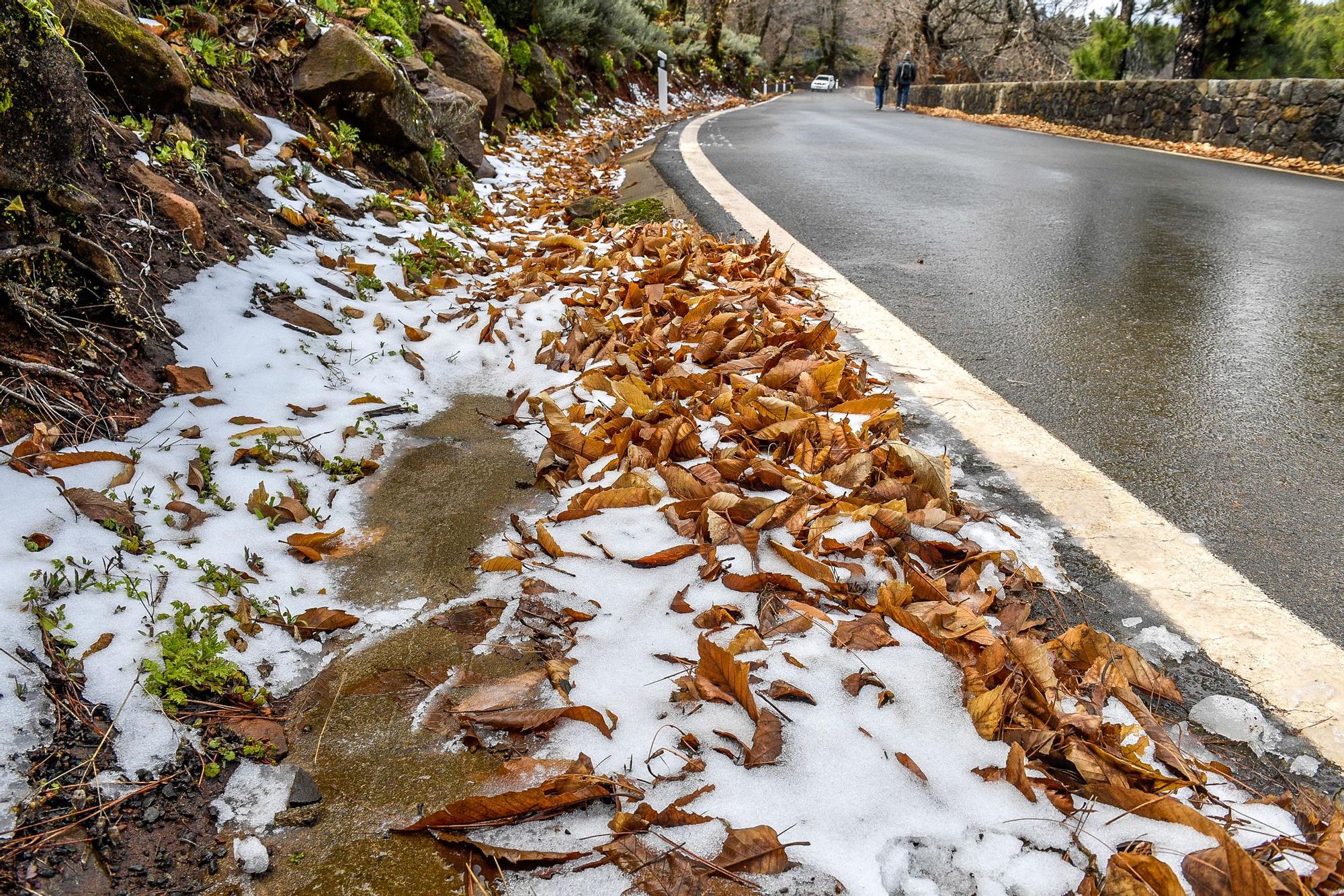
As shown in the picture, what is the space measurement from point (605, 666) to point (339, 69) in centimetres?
442

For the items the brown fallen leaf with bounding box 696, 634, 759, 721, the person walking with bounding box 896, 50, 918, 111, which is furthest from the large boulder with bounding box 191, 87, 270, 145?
the person walking with bounding box 896, 50, 918, 111

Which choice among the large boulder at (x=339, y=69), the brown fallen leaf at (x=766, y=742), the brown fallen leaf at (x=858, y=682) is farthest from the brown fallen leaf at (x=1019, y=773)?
the large boulder at (x=339, y=69)

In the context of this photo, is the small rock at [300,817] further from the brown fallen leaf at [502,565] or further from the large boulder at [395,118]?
the large boulder at [395,118]

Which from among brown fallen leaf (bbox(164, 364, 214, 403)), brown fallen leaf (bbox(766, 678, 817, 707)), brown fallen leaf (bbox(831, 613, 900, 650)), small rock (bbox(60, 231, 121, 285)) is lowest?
brown fallen leaf (bbox(766, 678, 817, 707))

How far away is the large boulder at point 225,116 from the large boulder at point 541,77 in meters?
6.39

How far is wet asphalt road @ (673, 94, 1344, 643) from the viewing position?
2.14 meters

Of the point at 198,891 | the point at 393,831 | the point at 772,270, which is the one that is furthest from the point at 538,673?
the point at 772,270

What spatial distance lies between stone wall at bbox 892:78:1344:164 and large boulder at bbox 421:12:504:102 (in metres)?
9.14

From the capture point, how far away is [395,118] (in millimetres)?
4980

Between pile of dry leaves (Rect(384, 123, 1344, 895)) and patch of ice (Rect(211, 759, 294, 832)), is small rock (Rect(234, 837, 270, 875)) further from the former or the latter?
pile of dry leaves (Rect(384, 123, 1344, 895))

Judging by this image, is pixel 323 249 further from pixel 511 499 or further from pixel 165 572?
Answer: pixel 165 572

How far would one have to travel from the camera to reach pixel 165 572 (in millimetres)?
1763

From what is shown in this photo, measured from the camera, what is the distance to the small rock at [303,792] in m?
1.38

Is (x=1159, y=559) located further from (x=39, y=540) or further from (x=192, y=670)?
(x=39, y=540)
